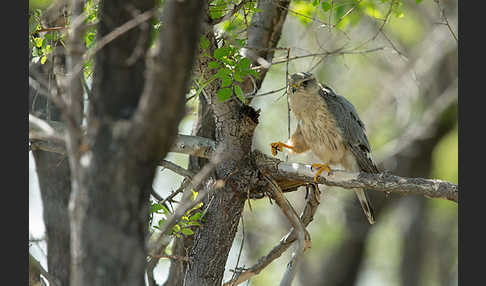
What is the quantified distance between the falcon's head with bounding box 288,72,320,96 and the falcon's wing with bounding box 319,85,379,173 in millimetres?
122

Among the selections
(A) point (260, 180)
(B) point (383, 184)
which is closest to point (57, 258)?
(A) point (260, 180)

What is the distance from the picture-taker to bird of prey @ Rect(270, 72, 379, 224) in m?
5.39

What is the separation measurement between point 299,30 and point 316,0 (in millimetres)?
5170

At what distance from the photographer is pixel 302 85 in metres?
5.42

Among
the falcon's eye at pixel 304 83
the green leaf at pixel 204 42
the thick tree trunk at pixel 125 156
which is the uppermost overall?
the falcon's eye at pixel 304 83

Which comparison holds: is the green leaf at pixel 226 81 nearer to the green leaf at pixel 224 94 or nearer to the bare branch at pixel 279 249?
the green leaf at pixel 224 94

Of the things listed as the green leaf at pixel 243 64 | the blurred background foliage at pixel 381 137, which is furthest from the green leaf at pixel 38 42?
the blurred background foliage at pixel 381 137

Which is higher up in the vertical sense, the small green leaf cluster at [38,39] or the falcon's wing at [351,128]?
the falcon's wing at [351,128]

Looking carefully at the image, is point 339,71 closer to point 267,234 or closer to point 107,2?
point 267,234

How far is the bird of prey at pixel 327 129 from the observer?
539 cm

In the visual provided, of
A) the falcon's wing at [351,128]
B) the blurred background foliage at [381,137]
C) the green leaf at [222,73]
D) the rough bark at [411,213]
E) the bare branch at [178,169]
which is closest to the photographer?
the green leaf at [222,73]

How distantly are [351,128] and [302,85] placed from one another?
627mm

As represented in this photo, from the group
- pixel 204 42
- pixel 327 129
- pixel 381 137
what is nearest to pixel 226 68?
pixel 204 42

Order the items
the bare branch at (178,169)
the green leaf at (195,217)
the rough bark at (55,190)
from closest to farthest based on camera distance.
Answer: the green leaf at (195,217), the bare branch at (178,169), the rough bark at (55,190)
